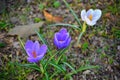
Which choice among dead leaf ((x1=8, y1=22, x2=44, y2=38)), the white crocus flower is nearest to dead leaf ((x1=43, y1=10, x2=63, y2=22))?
dead leaf ((x1=8, y1=22, x2=44, y2=38))

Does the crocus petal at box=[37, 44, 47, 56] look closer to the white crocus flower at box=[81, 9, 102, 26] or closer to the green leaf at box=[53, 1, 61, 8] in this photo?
the white crocus flower at box=[81, 9, 102, 26]

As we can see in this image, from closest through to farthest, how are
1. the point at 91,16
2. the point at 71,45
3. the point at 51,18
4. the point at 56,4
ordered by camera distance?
the point at 91,16
the point at 71,45
the point at 51,18
the point at 56,4

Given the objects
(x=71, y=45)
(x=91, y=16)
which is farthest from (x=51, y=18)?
(x=91, y=16)

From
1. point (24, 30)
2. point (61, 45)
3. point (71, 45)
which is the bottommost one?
point (71, 45)

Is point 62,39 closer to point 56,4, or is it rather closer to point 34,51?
point 34,51

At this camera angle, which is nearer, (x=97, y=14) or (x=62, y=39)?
(x=62, y=39)

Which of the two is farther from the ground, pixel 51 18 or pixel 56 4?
pixel 56 4

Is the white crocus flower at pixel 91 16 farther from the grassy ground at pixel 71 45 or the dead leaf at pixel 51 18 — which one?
the dead leaf at pixel 51 18
